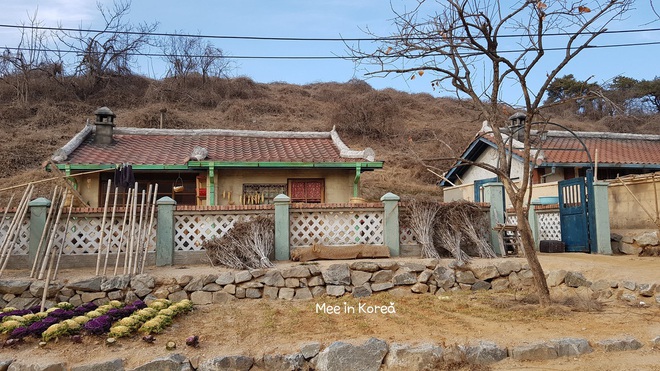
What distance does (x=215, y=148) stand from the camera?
12859 mm

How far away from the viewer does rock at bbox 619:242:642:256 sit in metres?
10.1

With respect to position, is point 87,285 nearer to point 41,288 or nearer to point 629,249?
point 41,288

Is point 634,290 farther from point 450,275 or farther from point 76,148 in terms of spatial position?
point 76,148

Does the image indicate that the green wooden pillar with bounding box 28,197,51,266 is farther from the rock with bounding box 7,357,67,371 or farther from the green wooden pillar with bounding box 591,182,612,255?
the green wooden pillar with bounding box 591,182,612,255

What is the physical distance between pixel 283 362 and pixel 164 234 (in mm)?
4227

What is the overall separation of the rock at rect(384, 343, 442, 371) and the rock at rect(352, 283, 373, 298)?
2.80m

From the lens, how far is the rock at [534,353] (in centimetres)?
479

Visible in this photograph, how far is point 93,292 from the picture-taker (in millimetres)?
6934

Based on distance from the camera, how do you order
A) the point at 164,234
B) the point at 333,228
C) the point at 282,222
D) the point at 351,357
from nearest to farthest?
the point at 351,357
the point at 164,234
the point at 282,222
the point at 333,228

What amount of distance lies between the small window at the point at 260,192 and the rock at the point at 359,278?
4694 mm

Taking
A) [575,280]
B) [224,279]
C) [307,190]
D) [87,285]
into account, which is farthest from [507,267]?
[87,285]

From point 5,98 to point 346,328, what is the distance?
3347 centimetres

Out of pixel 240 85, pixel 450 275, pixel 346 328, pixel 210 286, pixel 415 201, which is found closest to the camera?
pixel 346 328

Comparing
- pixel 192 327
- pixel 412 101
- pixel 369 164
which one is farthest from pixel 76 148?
pixel 412 101
